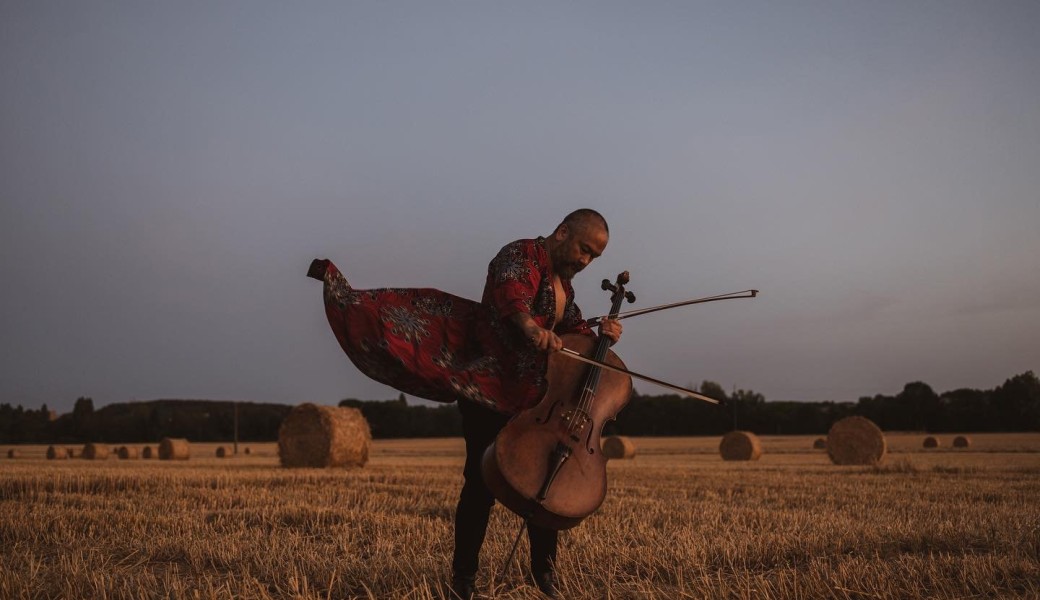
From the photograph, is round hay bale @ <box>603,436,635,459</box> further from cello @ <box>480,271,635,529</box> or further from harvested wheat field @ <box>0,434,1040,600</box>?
cello @ <box>480,271,635,529</box>

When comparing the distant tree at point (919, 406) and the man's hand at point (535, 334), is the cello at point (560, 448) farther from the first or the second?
the distant tree at point (919, 406)

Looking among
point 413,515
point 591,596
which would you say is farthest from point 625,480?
point 591,596

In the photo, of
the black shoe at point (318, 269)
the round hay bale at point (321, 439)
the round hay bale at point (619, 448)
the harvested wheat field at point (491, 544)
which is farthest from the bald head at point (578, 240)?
the round hay bale at point (619, 448)

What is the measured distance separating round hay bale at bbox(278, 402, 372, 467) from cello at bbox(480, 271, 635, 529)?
647 inches

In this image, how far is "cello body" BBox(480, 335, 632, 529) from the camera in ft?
13.1

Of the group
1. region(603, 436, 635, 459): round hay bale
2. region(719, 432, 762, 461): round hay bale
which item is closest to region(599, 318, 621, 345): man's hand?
region(719, 432, 762, 461): round hay bale

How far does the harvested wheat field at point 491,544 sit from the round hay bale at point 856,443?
12288 millimetres

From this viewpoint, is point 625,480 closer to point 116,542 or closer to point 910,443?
point 116,542

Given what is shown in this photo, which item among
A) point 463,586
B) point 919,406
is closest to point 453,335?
point 463,586

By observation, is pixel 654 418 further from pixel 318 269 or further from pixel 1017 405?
pixel 318 269

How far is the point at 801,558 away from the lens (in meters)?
5.51

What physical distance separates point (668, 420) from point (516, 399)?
51941mm

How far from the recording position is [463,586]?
4.39 m

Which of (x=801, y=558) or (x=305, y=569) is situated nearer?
(x=305, y=569)
